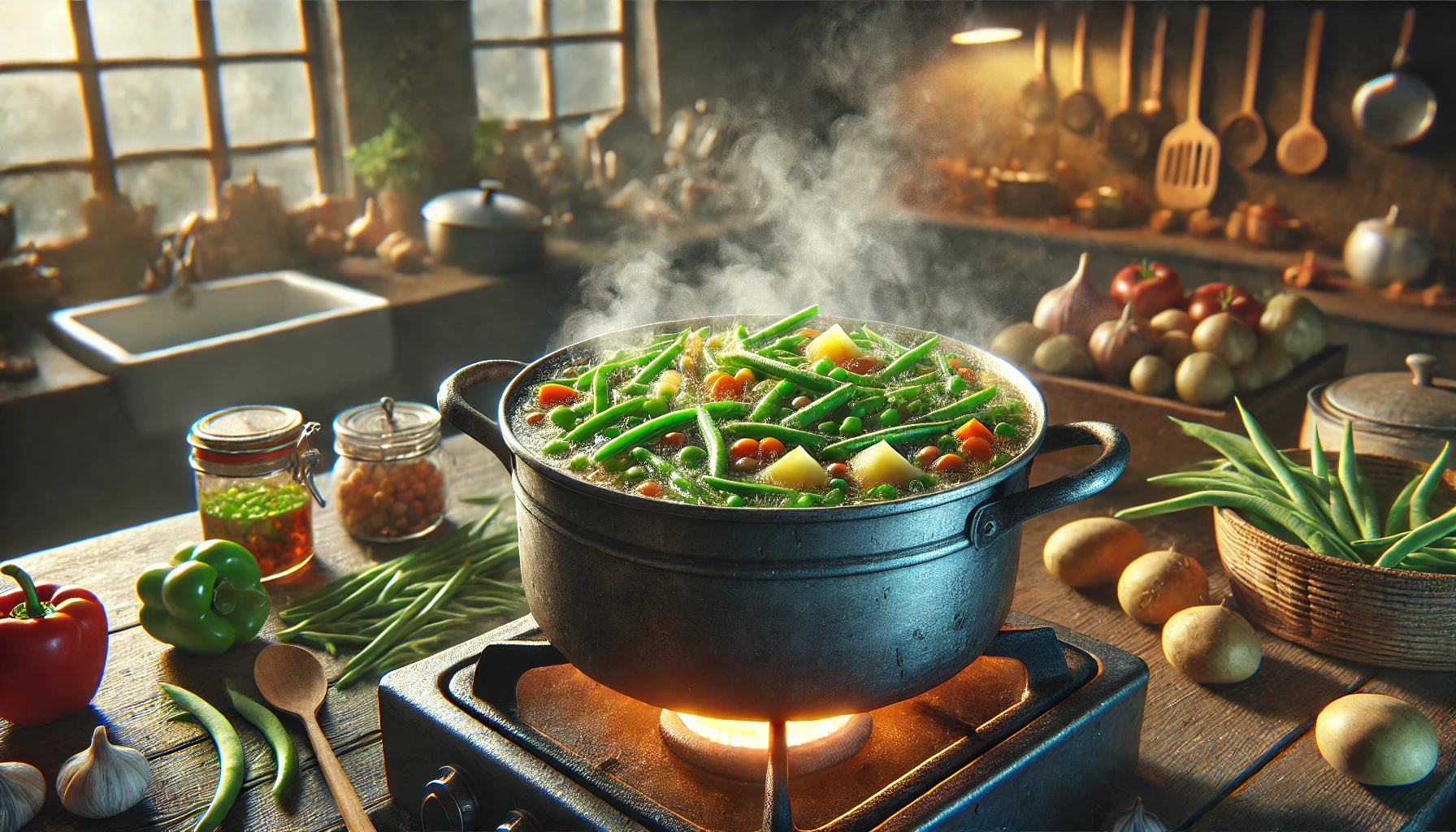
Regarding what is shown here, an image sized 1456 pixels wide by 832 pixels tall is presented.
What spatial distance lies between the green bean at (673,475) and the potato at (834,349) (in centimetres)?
40

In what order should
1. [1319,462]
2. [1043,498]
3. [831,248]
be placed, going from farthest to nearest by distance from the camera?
[831,248] → [1319,462] → [1043,498]

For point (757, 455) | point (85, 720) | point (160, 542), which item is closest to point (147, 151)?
point (160, 542)

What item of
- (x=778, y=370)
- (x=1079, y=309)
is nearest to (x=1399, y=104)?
(x=1079, y=309)

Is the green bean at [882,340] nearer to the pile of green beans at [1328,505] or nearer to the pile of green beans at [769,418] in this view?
the pile of green beans at [769,418]

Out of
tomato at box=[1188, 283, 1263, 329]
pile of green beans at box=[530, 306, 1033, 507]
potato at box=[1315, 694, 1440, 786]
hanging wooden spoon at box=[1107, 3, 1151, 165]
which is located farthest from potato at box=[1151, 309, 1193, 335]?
hanging wooden spoon at box=[1107, 3, 1151, 165]

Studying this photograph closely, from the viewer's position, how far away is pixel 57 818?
143 cm

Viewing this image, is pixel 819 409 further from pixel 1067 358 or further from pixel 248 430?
pixel 1067 358

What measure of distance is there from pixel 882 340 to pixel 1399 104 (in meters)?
4.54

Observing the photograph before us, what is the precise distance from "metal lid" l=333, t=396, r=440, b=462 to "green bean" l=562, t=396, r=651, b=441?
842 millimetres

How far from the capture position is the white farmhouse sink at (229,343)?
347 centimetres

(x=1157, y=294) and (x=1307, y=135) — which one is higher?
(x=1307, y=135)

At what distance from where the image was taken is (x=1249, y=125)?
5547 millimetres

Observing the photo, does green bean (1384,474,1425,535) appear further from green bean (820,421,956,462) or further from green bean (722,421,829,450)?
green bean (722,421,829,450)

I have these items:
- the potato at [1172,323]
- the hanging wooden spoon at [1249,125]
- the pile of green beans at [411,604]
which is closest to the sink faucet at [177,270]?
the pile of green beans at [411,604]
